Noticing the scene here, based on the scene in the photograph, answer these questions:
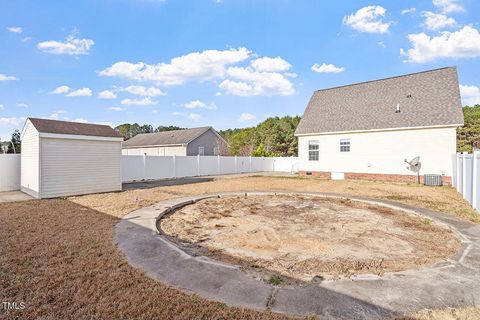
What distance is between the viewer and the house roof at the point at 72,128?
398 inches

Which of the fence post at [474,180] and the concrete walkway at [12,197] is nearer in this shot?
the fence post at [474,180]

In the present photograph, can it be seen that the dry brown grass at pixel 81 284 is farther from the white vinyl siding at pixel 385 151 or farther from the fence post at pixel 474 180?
the white vinyl siding at pixel 385 151

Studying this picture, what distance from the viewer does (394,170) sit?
16484 millimetres

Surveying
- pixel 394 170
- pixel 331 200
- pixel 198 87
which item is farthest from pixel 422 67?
pixel 198 87

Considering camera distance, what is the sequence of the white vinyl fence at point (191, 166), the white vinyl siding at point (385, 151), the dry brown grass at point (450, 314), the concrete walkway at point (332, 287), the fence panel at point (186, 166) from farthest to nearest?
the fence panel at point (186, 166), the white vinyl fence at point (191, 166), the white vinyl siding at point (385, 151), the concrete walkway at point (332, 287), the dry brown grass at point (450, 314)

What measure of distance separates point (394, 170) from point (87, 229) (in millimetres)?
17582

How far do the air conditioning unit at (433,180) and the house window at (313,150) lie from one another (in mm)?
7419

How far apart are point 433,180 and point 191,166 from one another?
16853 millimetres

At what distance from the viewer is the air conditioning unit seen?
14492mm

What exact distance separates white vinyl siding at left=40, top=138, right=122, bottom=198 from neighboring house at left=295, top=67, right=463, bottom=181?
14.5 m

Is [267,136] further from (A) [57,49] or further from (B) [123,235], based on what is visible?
(B) [123,235]

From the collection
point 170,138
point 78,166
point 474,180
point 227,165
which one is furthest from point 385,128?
point 170,138

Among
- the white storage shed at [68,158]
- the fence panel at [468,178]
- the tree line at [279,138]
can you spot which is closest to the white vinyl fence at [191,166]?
the tree line at [279,138]

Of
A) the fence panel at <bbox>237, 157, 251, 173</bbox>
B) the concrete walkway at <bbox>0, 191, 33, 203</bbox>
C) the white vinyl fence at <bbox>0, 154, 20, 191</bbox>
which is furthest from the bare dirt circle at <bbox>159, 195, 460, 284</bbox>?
the fence panel at <bbox>237, 157, 251, 173</bbox>
